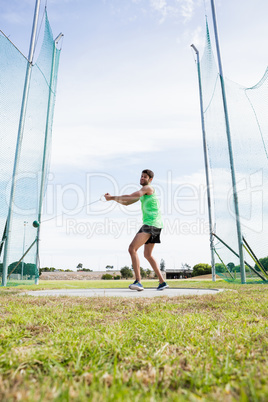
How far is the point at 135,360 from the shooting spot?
3.98 ft

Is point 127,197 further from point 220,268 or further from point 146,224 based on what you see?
point 220,268

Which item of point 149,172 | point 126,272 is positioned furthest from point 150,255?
point 126,272

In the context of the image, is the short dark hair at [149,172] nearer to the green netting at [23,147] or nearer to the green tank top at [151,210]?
the green tank top at [151,210]

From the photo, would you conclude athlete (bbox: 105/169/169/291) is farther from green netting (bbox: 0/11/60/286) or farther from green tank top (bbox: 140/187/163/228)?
green netting (bbox: 0/11/60/286)

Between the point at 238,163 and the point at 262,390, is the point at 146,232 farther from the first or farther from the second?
the point at 262,390

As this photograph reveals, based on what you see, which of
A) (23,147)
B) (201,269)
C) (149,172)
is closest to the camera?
(149,172)

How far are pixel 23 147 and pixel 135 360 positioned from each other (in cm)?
649

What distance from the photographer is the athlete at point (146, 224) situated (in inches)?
181

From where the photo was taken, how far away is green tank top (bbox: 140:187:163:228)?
4778mm

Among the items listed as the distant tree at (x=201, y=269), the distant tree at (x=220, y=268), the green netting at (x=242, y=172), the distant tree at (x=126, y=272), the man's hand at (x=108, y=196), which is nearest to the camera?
the man's hand at (x=108, y=196)

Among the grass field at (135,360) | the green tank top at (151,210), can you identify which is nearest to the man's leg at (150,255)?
the green tank top at (151,210)

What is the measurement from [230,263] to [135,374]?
22.4 feet

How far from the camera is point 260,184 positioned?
6.19m

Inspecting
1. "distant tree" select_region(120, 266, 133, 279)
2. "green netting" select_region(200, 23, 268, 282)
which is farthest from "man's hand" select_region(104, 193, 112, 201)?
"distant tree" select_region(120, 266, 133, 279)
